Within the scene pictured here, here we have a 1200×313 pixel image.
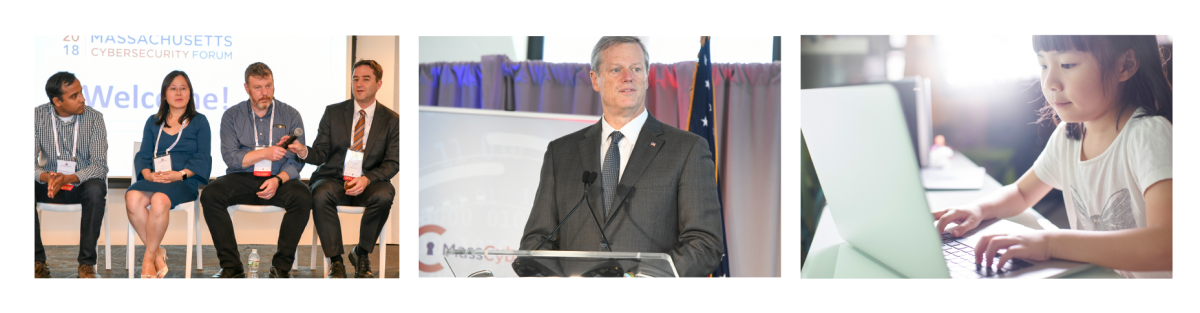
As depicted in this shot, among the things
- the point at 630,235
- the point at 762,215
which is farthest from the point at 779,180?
the point at 630,235

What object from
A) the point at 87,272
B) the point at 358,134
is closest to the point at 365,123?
the point at 358,134

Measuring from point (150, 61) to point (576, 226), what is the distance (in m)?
2.73

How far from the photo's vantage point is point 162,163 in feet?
14.3

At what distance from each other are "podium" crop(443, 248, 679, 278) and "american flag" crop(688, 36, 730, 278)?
118 cm

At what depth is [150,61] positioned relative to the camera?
4.41 metres

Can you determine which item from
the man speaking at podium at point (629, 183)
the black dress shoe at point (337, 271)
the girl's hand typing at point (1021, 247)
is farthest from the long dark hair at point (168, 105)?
the girl's hand typing at point (1021, 247)

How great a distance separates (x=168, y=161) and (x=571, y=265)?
2825 mm

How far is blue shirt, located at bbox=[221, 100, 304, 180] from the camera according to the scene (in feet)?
14.4

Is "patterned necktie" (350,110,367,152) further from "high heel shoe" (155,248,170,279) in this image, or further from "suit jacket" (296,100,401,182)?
"high heel shoe" (155,248,170,279)

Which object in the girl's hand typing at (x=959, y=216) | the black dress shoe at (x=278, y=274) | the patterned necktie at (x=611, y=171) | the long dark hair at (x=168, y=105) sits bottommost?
the black dress shoe at (x=278, y=274)

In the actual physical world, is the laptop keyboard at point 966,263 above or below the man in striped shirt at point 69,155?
below

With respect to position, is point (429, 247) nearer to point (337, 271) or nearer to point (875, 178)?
point (337, 271)

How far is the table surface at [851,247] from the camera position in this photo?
13.7 feet

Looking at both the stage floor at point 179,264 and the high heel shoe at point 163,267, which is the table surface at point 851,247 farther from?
the high heel shoe at point 163,267
